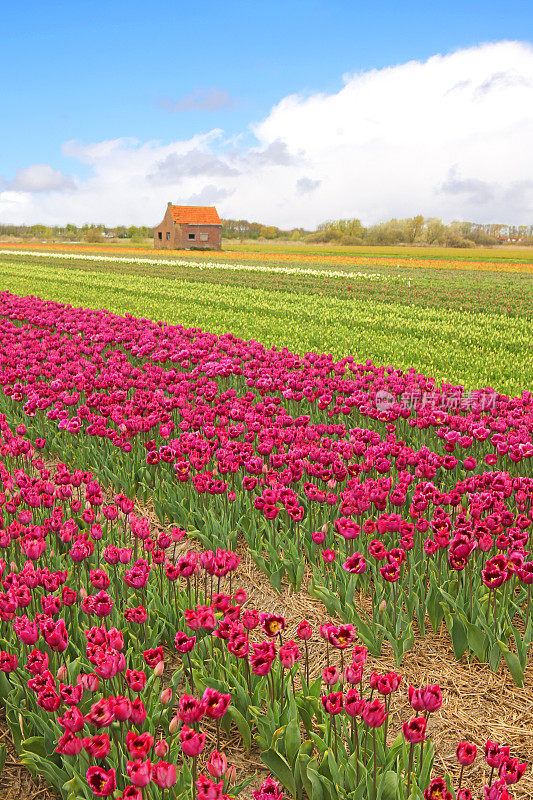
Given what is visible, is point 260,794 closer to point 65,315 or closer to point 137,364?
point 137,364

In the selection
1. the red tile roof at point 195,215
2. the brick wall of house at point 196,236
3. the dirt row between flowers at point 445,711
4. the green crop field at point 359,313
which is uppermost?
the red tile roof at point 195,215

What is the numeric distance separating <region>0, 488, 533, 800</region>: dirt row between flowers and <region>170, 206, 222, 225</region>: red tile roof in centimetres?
8205

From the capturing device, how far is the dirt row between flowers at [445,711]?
9.09 ft

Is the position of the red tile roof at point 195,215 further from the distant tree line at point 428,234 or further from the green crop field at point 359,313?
the green crop field at point 359,313

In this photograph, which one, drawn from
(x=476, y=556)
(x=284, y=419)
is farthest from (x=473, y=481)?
(x=284, y=419)

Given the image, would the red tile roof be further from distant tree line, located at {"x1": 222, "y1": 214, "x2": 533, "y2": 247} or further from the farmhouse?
distant tree line, located at {"x1": 222, "y1": 214, "x2": 533, "y2": 247}

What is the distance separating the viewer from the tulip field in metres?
2.40

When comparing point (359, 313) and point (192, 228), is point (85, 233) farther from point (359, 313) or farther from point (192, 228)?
point (359, 313)

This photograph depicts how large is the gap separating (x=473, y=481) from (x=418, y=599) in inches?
38.4

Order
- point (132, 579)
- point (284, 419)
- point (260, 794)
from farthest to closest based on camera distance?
point (284, 419) < point (132, 579) < point (260, 794)

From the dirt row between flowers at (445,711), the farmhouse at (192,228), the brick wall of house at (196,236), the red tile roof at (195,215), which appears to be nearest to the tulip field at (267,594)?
the dirt row between flowers at (445,711)

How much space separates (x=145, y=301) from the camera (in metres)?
21.1

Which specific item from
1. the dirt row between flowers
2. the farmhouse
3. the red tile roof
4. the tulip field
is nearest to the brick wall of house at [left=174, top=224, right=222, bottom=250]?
the farmhouse

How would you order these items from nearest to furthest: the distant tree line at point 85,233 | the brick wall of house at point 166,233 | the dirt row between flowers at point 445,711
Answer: the dirt row between flowers at point 445,711 < the brick wall of house at point 166,233 < the distant tree line at point 85,233
